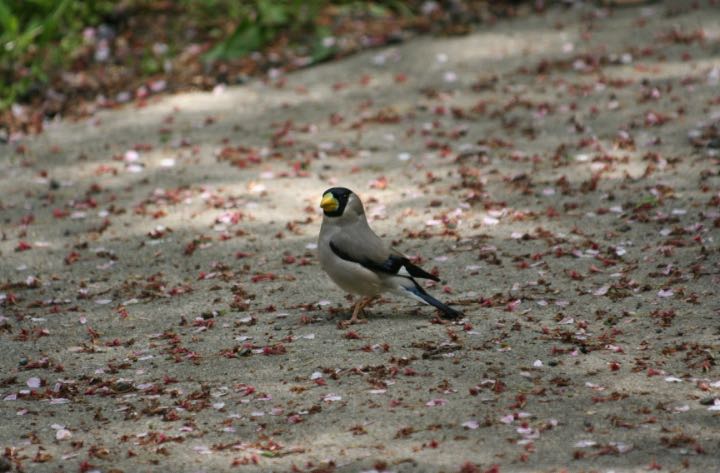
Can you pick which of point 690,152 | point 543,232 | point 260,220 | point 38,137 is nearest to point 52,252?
point 260,220

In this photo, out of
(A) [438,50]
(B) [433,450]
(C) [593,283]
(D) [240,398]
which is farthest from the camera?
(A) [438,50]

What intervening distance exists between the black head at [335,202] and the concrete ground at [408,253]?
60 centimetres

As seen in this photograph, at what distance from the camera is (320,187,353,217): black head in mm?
6090

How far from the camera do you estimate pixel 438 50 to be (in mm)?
11234

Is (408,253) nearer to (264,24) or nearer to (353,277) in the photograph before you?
(353,277)

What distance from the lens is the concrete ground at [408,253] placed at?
473cm

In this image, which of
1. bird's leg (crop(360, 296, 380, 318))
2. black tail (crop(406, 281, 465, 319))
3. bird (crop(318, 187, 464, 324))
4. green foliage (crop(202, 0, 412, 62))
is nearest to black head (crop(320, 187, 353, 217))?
bird (crop(318, 187, 464, 324))

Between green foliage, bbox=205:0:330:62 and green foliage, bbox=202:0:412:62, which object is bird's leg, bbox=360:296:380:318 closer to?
green foliage, bbox=202:0:412:62

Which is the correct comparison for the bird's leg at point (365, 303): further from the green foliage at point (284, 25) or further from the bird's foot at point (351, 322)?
the green foliage at point (284, 25)

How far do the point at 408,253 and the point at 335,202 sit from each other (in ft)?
4.31

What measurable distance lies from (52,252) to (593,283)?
3.72 metres

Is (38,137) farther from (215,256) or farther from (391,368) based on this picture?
(391,368)

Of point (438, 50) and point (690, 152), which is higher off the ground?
point (438, 50)

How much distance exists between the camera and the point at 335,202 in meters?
6.09
